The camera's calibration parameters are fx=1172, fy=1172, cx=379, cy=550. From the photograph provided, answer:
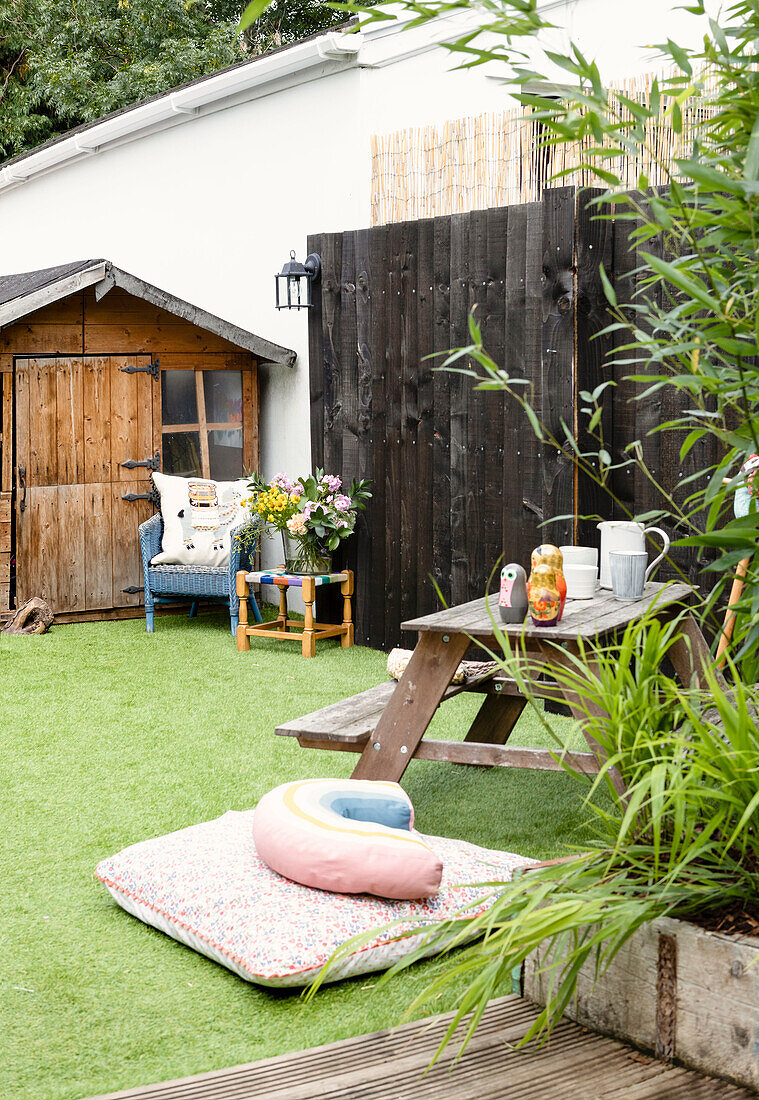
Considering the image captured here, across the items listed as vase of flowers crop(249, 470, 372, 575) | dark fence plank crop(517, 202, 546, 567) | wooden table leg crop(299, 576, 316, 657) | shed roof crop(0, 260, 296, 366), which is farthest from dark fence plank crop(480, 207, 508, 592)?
shed roof crop(0, 260, 296, 366)

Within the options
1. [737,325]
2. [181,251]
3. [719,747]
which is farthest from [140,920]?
[181,251]

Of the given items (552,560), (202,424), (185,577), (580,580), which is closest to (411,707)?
(552,560)

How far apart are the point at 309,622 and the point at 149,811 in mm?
2604

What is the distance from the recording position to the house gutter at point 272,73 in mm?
7215

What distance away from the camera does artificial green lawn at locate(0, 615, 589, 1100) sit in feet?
8.03

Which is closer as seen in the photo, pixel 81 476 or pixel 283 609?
pixel 283 609

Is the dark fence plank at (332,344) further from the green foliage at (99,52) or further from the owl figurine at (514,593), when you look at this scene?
the green foliage at (99,52)

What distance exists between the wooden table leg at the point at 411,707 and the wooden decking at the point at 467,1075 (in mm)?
1312

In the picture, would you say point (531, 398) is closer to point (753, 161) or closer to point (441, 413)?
point (441, 413)

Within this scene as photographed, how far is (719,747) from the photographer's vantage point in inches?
75.8

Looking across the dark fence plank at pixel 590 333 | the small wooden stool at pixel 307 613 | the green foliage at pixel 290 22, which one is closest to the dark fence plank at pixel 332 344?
the small wooden stool at pixel 307 613

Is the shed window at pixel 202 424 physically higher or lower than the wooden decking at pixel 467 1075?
higher

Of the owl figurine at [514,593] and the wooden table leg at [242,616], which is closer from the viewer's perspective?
the owl figurine at [514,593]

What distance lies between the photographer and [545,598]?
329 centimetres
